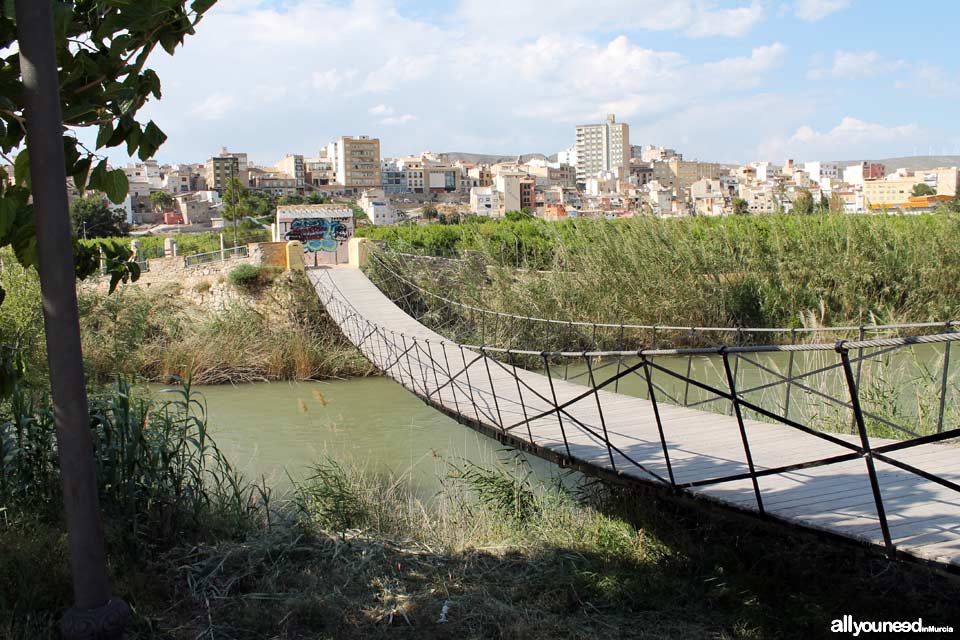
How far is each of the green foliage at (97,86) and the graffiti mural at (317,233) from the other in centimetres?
1339

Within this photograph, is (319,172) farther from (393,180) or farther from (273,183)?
(273,183)

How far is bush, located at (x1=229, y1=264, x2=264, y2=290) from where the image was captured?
13781 mm

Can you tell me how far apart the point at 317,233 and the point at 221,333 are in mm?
4074

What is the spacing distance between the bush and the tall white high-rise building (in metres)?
145

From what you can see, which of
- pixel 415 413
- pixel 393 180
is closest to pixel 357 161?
pixel 393 180

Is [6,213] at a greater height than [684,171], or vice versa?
[684,171]

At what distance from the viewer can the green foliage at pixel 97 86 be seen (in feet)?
7.63

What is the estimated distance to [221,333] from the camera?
41.2 ft

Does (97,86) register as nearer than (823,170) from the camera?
Yes

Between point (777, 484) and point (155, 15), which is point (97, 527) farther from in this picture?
point (777, 484)

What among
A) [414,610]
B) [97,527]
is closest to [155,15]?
[97,527]

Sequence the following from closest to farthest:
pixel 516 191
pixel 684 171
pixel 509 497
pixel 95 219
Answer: pixel 509 497
pixel 95 219
pixel 516 191
pixel 684 171

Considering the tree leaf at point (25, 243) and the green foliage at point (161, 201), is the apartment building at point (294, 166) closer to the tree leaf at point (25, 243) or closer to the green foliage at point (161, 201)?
the green foliage at point (161, 201)

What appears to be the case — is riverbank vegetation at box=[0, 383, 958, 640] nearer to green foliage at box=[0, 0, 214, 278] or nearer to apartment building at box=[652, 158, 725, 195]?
green foliage at box=[0, 0, 214, 278]
